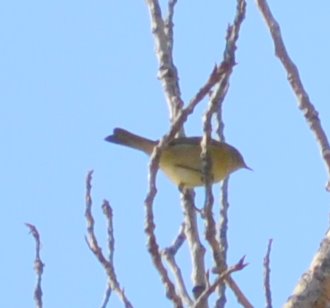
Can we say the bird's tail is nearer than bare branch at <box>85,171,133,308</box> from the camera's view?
No

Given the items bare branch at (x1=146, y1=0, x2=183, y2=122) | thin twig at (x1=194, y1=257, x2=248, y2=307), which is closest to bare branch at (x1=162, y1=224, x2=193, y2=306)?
bare branch at (x1=146, y1=0, x2=183, y2=122)

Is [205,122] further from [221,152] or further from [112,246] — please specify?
[221,152]

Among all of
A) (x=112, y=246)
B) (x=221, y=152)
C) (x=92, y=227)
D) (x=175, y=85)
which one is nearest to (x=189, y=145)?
(x=221, y=152)

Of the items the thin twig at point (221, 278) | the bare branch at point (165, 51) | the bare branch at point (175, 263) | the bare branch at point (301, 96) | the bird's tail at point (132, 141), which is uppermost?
the bird's tail at point (132, 141)

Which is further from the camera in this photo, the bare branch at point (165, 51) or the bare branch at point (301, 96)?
the bare branch at point (165, 51)

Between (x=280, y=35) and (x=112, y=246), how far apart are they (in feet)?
3.42

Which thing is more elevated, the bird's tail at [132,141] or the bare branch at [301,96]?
the bird's tail at [132,141]

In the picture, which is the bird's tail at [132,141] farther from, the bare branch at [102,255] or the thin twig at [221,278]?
the thin twig at [221,278]

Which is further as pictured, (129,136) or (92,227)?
(129,136)

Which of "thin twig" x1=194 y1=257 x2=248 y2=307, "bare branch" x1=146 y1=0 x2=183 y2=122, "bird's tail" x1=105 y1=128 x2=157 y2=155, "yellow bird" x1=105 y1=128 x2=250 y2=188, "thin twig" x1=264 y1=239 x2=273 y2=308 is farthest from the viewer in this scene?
"bird's tail" x1=105 y1=128 x2=157 y2=155

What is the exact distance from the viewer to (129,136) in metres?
6.98

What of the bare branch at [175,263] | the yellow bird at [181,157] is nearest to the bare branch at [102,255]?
the bare branch at [175,263]

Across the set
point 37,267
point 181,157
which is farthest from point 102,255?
point 181,157

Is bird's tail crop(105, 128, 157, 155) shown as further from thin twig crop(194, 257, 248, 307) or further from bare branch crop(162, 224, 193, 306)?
thin twig crop(194, 257, 248, 307)
